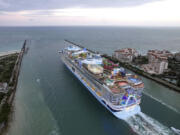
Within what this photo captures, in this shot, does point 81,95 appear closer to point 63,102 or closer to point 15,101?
point 63,102

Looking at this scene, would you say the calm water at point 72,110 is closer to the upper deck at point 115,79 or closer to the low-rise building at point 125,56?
the upper deck at point 115,79

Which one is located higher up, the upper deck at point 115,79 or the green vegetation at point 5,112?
the upper deck at point 115,79

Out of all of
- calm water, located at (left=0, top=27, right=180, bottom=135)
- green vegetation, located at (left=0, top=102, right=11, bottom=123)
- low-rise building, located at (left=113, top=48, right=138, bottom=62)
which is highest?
low-rise building, located at (left=113, top=48, right=138, bottom=62)

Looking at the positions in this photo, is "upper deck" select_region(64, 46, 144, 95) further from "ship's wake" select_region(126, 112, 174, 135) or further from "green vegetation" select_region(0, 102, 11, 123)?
"green vegetation" select_region(0, 102, 11, 123)

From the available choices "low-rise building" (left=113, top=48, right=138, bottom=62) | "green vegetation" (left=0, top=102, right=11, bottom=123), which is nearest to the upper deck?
"green vegetation" (left=0, top=102, right=11, bottom=123)

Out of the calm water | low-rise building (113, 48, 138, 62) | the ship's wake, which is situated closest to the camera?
the ship's wake

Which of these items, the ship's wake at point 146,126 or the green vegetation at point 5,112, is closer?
the ship's wake at point 146,126

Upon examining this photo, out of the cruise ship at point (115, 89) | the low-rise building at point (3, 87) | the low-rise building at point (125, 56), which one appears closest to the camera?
the cruise ship at point (115, 89)

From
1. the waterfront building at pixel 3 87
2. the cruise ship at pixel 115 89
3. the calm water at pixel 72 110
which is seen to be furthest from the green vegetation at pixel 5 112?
the cruise ship at pixel 115 89
